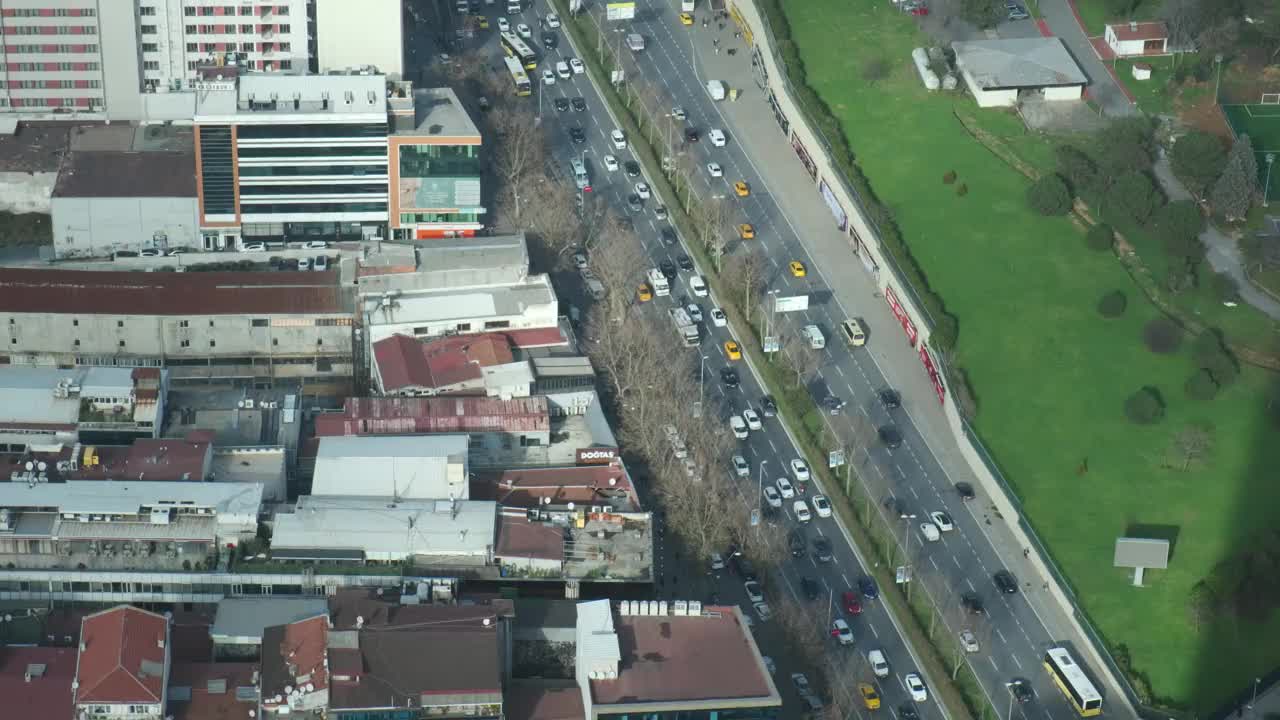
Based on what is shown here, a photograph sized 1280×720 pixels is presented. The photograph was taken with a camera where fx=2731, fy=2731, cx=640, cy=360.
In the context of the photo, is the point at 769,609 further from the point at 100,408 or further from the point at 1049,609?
the point at 100,408

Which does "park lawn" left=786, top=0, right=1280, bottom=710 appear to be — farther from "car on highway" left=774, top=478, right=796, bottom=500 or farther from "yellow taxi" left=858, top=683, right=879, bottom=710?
"yellow taxi" left=858, top=683, right=879, bottom=710

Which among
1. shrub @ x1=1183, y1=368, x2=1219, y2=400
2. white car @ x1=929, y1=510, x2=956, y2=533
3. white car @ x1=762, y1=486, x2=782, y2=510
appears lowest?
white car @ x1=762, y1=486, x2=782, y2=510

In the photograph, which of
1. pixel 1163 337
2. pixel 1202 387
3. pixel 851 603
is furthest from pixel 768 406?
pixel 1202 387

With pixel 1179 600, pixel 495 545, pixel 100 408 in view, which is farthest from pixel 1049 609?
pixel 100 408

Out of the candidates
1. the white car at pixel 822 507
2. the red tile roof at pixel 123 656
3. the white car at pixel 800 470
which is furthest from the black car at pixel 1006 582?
the red tile roof at pixel 123 656

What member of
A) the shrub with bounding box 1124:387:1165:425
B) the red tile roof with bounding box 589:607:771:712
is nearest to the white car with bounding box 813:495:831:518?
the red tile roof with bounding box 589:607:771:712

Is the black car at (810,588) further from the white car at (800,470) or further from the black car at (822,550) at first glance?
the white car at (800,470)
